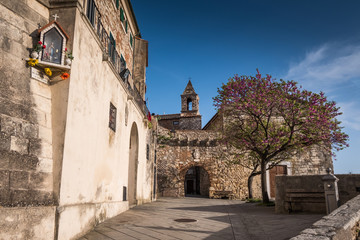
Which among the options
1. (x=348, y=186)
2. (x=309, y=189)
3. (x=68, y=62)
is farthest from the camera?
(x=309, y=189)

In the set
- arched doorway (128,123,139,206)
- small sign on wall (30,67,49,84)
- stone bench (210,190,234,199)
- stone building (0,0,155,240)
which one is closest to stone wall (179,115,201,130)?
stone bench (210,190,234,199)

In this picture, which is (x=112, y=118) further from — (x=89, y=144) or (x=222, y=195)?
(x=222, y=195)

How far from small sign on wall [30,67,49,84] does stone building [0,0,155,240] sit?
13 mm

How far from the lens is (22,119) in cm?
431

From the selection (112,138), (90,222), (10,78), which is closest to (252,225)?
(90,222)

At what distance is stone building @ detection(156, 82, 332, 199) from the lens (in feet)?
66.9

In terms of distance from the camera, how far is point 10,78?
4.19 m

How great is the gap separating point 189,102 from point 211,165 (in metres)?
25.9

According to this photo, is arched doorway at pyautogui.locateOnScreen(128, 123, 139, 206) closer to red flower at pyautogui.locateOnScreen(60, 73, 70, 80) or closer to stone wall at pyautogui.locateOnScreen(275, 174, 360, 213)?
stone wall at pyautogui.locateOnScreen(275, 174, 360, 213)

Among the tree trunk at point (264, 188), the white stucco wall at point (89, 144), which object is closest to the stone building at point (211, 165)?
the tree trunk at point (264, 188)

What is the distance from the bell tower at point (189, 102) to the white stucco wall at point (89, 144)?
1396 inches

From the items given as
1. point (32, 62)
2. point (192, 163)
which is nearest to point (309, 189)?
point (32, 62)

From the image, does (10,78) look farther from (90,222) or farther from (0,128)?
(90,222)

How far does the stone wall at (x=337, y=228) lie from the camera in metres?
2.94
